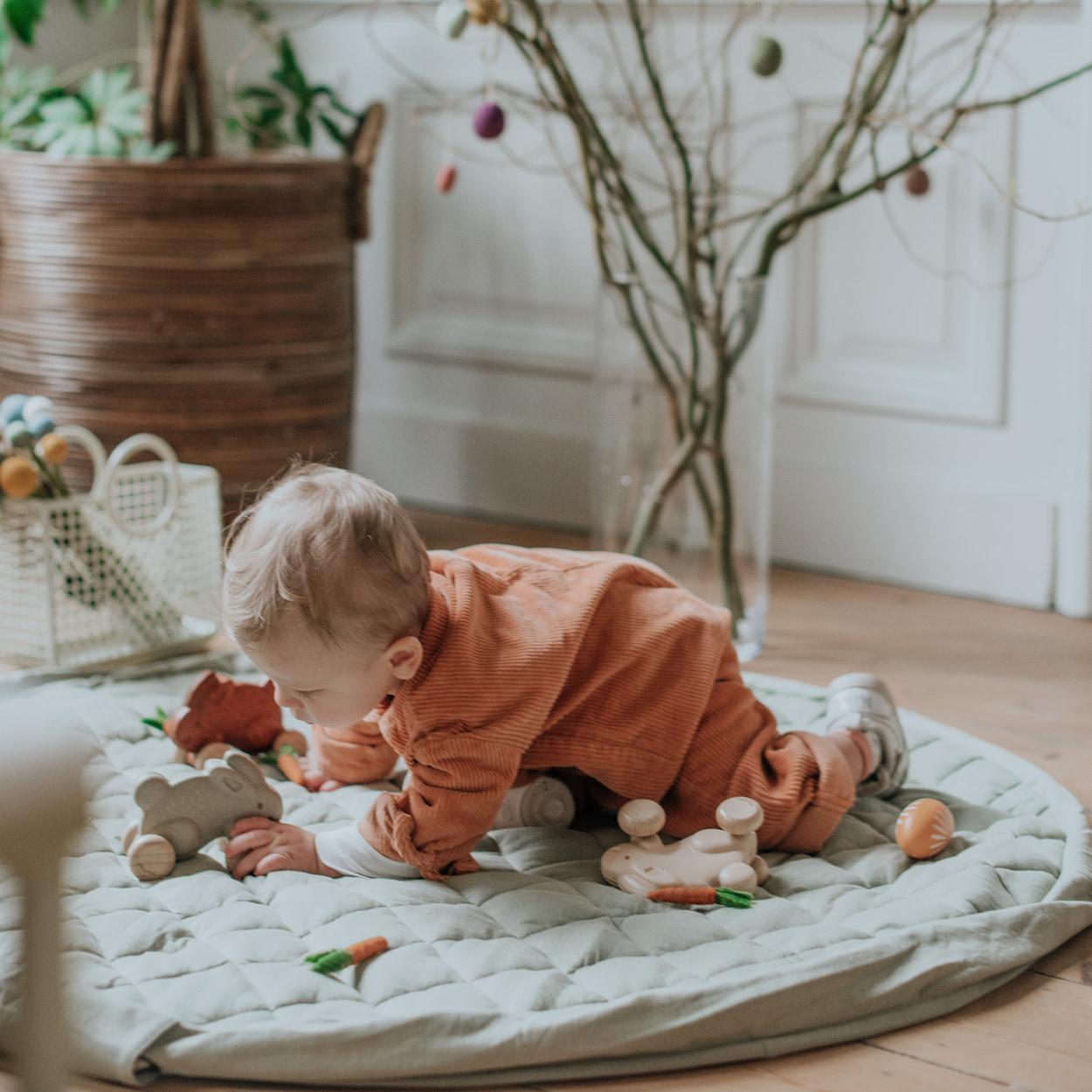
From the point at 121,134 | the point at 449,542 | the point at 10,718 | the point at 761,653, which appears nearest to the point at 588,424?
the point at 449,542

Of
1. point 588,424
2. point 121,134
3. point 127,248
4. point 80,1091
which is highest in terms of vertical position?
point 121,134

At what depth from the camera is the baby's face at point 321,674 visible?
1.06 meters

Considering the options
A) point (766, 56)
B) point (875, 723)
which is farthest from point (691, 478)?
point (875, 723)

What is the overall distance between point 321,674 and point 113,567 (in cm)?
67

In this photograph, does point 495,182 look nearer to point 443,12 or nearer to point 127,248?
point 127,248

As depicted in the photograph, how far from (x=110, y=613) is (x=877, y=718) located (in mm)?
857

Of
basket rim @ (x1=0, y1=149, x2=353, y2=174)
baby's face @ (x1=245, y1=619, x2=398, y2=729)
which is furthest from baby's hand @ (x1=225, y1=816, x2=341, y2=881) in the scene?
basket rim @ (x1=0, y1=149, x2=353, y2=174)

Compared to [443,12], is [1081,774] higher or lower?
lower

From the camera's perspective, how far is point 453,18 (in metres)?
1.52

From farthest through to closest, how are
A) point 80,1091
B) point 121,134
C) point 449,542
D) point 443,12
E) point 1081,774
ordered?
point 449,542 < point 121,134 < point 443,12 < point 1081,774 < point 80,1091

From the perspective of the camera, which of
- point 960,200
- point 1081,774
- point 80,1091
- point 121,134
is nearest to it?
point 80,1091

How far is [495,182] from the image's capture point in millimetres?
2324

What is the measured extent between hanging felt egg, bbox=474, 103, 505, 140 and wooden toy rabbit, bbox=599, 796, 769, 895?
2.65 ft

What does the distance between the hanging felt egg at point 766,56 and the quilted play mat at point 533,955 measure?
28.9 inches
